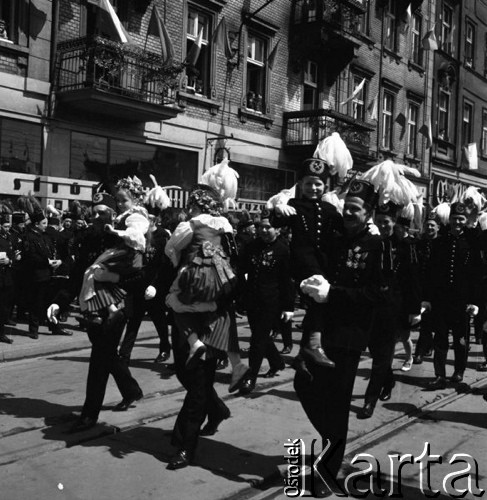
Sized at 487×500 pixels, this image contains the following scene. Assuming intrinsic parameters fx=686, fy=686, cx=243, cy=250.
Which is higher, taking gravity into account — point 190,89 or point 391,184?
point 190,89

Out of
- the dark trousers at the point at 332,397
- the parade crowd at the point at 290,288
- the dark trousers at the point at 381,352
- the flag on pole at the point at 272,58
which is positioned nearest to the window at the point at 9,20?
the parade crowd at the point at 290,288

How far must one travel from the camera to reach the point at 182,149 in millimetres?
17656

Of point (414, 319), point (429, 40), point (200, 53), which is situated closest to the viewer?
point (414, 319)

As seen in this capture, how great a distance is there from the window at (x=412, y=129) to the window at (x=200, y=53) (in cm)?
1289

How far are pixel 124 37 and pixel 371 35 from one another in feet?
45.1

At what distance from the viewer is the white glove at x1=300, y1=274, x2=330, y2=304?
433 cm

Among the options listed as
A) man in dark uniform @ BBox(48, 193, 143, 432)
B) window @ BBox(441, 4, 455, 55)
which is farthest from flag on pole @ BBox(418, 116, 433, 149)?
man in dark uniform @ BBox(48, 193, 143, 432)

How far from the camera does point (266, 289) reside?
7.72 metres

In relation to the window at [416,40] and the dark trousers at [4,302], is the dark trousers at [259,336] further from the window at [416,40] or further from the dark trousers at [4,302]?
the window at [416,40]

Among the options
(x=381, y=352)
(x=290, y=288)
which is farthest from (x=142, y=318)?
(x=381, y=352)

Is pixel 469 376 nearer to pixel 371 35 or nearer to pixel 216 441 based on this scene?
pixel 216 441

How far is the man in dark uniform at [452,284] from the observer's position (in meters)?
7.76

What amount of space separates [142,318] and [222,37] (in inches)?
464

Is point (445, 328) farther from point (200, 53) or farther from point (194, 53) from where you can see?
point (200, 53)
